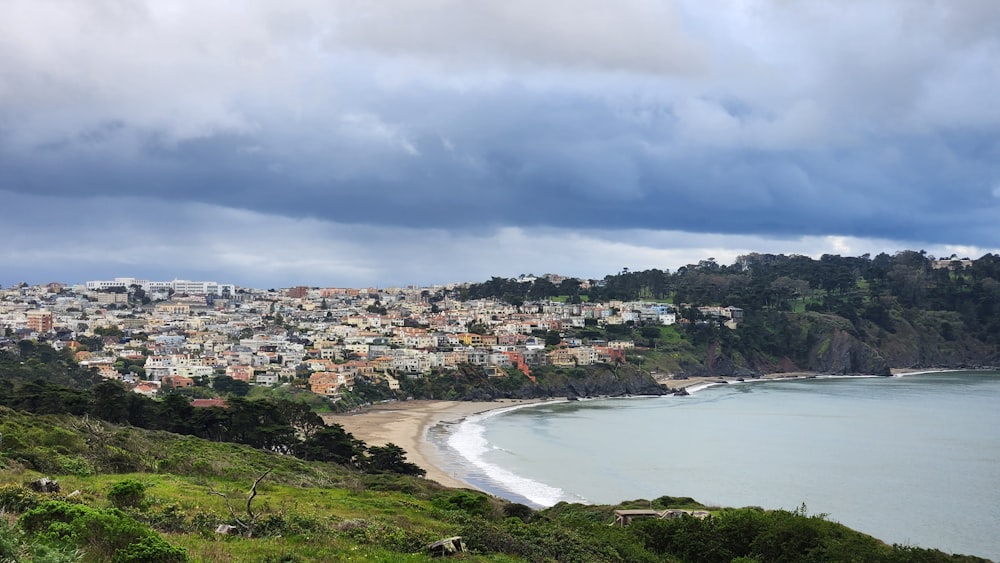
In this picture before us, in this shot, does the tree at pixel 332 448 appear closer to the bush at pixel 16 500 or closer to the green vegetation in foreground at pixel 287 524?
the green vegetation in foreground at pixel 287 524

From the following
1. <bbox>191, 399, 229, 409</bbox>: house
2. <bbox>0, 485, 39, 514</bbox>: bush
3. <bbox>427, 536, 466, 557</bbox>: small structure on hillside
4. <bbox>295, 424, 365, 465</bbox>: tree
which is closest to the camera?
<bbox>0, 485, 39, 514</bbox>: bush

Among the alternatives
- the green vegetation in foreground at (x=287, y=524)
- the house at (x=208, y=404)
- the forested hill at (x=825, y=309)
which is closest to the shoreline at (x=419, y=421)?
the house at (x=208, y=404)

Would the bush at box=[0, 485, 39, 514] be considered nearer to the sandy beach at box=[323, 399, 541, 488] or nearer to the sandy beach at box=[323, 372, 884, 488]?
the sandy beach at box=[323, 372, 884, 488]

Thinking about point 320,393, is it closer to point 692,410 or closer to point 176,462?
point 692,410

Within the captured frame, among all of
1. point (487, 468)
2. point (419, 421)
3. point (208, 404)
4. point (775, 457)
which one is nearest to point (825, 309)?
point (419, 421)

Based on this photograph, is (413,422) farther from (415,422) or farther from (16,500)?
(16,500)

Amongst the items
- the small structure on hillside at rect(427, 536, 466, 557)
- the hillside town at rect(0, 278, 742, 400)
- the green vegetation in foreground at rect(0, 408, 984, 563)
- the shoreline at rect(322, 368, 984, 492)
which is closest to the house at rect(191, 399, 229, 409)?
the shoreline at rect(322, 368, 984, 492)
